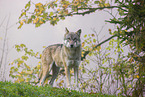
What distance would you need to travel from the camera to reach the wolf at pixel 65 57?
21.9 ft

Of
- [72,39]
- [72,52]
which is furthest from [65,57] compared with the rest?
[72,39]

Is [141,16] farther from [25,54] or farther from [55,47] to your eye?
[25,54]

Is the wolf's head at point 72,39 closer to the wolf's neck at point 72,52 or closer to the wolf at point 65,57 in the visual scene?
the wolf at point 65,57

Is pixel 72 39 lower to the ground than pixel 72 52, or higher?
higher

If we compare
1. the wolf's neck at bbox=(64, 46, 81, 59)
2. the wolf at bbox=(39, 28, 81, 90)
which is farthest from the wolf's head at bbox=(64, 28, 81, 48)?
the wolf's neck at bbox=(64, 46, 81, 59)

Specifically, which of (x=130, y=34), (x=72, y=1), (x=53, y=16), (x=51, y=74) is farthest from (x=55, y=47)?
(x=130, y=34)

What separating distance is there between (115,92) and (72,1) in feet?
15.3

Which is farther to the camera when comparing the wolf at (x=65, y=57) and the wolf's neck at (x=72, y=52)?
the wolf's neck at (x=72, y=52)

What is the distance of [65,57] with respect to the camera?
274 inches

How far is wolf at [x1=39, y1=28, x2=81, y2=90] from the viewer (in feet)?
Answer: 21.9

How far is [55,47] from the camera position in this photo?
7.82 m

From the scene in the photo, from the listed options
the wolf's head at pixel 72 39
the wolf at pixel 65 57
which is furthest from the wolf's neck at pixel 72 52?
the wolf's head at pixel 72 39

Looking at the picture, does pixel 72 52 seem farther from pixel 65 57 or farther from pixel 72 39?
pixel 72 39

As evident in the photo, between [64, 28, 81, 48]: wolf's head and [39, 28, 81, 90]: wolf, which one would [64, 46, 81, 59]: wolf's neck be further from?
[64, 28, 81, 48]: wolf's head
